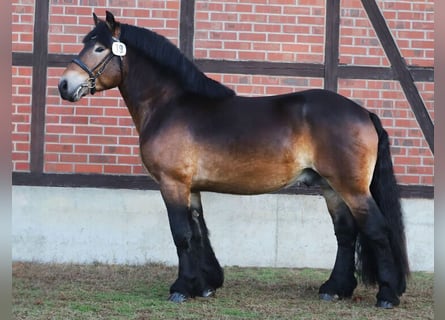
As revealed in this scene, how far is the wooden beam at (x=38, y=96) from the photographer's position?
6.05 meters

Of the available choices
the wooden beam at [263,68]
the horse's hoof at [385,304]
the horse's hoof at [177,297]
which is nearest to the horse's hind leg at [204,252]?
the horse's hoof at [177,297]

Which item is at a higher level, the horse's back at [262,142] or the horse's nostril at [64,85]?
the horse's nostril at [64,85]

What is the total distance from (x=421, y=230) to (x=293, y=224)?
1.26m

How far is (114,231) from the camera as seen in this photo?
6.12 m

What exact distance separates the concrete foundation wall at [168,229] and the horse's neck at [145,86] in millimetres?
1556

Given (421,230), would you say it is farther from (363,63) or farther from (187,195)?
(187,195)

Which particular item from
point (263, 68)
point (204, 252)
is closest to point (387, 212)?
point (204, 252)

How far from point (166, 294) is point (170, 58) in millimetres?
1836

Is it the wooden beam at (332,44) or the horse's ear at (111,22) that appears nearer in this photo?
the horse's ear at (111,22)

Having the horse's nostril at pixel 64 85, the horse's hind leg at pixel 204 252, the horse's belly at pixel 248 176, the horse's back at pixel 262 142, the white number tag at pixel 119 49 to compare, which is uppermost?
the white number tag at pixel 119 49

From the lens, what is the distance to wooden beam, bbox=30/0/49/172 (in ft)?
19.9

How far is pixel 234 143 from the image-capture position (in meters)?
4.54

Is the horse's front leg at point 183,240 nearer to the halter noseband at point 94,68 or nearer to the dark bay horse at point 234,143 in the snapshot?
the dark bay horse at point 234,143

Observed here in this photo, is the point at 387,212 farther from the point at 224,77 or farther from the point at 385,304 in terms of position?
the point at 224,77
